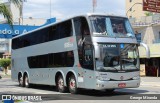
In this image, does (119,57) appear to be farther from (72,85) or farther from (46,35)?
(46,35)

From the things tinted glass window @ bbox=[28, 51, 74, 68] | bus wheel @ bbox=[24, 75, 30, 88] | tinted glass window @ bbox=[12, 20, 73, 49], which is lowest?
bus wheel @ bbox=[24, 75, 30, 88]

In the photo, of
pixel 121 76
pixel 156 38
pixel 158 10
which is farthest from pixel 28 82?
pixel 156 38

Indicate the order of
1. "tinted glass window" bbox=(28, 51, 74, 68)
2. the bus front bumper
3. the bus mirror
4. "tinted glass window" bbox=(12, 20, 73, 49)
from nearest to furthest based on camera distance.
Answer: the bus mirror → the bus front bumper → "tinted glass window" bbox=(28, 51, 74, 68) → "tinted glass window" bbox=(12, 20, 73, 49)

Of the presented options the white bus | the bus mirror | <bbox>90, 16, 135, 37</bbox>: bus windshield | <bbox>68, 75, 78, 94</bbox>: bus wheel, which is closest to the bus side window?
the white bus

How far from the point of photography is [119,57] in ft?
57.9

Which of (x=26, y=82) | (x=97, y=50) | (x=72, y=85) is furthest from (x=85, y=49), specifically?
(x=26, y=82)

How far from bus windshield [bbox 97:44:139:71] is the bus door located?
1.97 ft

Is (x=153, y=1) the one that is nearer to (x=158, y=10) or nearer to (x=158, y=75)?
(x=158, y=10)

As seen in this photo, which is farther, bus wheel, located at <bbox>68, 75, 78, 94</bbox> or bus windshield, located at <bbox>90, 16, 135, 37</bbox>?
bus wheel, located at <bbox>68, 75, 78, 94</bbox>

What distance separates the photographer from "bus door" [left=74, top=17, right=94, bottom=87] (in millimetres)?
17641

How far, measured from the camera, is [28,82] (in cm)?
2611

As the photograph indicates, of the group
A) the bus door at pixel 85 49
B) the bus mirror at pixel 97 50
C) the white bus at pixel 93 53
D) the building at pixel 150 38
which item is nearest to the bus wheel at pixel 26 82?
the white bus at pixel 93 53

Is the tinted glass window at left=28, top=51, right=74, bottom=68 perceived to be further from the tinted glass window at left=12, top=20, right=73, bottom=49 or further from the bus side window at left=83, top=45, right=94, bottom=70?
the bus side window at left=83, top=45, right=94, bottom=70

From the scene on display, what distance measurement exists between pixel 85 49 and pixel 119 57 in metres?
1.62
